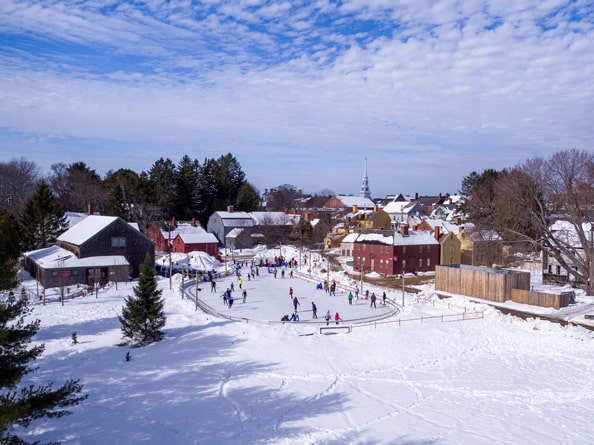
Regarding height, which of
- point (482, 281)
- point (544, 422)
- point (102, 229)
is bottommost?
point (544, 422)

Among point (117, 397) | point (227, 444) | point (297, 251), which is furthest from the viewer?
point (297, 251)

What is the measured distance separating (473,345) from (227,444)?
16096 mm

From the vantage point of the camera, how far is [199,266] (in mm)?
50562

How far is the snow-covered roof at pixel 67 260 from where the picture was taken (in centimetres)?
3956

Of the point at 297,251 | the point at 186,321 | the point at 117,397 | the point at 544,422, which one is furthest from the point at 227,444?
the point at 297,251

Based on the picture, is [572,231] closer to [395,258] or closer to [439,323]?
[395,258]

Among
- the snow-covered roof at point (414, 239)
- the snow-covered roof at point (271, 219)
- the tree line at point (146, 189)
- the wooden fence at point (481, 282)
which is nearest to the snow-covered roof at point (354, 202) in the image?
the tree line at point (146, 189)

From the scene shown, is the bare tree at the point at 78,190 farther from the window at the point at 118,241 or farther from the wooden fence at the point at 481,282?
the wooden fence at the point at 481,282

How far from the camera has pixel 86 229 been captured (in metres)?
44.2

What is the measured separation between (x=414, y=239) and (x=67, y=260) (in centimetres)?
3348

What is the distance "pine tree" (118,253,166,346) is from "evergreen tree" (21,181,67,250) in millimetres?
31641

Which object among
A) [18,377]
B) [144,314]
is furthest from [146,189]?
[18,377]

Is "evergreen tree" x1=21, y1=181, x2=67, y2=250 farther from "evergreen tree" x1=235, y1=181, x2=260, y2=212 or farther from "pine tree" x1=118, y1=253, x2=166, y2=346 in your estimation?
"evergreen tree" x1=235, y1=181, x2=260, y2=212

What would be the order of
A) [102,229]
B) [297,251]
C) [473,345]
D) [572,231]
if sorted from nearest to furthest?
[473,345]
[102,229]
[572,231]
[297,251]
